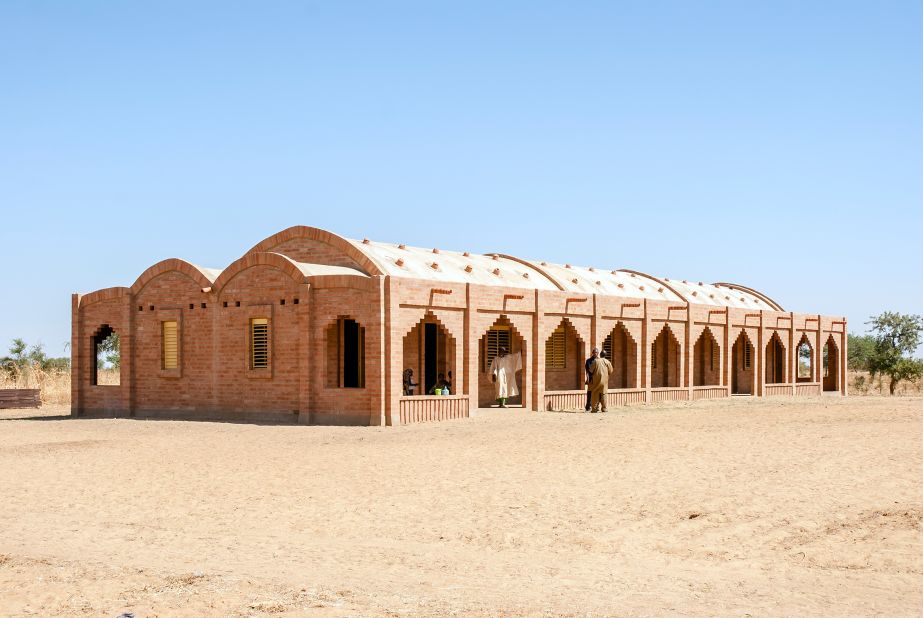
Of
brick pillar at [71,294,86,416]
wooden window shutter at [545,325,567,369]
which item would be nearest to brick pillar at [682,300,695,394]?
wooden window shutter at [545,325,567,369]

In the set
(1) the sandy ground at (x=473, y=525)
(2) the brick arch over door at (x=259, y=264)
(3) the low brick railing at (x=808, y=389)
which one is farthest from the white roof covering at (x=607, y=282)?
(1) the sandy ground at (x=473, y=525)

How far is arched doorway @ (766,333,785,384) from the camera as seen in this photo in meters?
40.3

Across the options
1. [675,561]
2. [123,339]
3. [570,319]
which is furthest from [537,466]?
[123,339]

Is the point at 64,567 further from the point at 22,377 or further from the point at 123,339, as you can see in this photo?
the point at 22,377

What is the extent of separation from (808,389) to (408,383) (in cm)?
2155

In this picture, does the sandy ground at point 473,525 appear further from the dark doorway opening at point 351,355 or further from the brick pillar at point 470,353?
the dark doorway opening at point 351,355

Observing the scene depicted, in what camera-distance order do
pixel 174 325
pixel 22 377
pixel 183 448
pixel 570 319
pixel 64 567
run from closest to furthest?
pixel 64 567 < pixel 183 448 < pixel 174 325 < pixel 570 319 < pixel 22 377

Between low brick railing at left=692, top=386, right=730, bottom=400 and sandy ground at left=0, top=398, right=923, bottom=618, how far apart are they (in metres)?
14.5

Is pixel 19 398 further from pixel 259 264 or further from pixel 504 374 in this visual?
pixel 504 374

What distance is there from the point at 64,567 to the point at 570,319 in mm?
20402

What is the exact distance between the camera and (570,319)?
27953 millimetres

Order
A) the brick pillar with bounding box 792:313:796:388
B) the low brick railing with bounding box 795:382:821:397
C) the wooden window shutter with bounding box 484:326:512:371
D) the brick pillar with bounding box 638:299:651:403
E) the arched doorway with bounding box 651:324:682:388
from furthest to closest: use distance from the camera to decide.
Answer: the low brick railing with bounding box 795:382:821:397
the brick pillar with bounding box 792:313:796:388
the arched doorway with bounding box 651:324:682:388
the brick pillar with bounding box 638:299:651:403
the wooden window shutter with bounding box 484:326:512:371

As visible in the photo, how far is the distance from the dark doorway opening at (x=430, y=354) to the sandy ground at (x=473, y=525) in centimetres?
762

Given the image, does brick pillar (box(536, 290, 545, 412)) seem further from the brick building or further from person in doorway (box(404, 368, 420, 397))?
person in doorway (box(404, 368, 420, 397))
